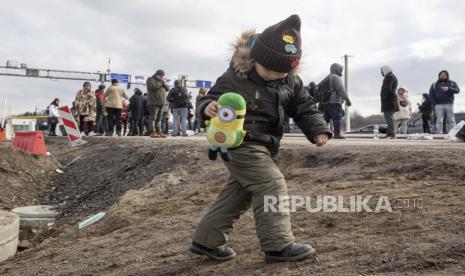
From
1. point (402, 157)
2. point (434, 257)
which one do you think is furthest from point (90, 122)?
point (434, 257)

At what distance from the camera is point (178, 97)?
14906 mm

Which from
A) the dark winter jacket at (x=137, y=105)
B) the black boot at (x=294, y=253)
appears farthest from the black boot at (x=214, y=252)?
the dark winter jacket at (x=137, y=105)

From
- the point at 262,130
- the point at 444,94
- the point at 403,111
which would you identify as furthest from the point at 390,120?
the point at 262,130

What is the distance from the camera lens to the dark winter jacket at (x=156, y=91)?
1359 centimetres

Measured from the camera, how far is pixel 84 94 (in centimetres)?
1541

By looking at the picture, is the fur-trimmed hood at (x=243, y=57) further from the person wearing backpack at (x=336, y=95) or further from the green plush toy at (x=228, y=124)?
the person wearing backpack at (x=336, y=95)

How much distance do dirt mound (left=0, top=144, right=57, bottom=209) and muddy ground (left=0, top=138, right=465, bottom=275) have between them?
44 cm

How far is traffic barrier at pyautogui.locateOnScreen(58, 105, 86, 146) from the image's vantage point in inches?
509

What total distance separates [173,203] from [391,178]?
8.47 ft

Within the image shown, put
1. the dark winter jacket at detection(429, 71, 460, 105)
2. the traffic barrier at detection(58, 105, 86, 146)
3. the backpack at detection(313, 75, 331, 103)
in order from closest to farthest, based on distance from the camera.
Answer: the backpack at detection(313, 75, 331, 103), the traffic barrier at detection(58, 105, 86, 146), the dark winter jacket at detection(429, 71, 460, 105)

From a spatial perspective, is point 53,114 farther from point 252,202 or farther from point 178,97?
point 252,202

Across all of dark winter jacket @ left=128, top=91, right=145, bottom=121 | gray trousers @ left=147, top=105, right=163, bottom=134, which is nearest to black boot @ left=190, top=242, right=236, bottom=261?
gray trousers @ left=147, top=105, right=163, bottom=134

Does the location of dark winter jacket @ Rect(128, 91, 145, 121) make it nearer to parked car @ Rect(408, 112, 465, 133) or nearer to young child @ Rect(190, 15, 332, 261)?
parked car @ Rect(408, 112, 465, 133)

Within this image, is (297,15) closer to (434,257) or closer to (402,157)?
(434,257)
